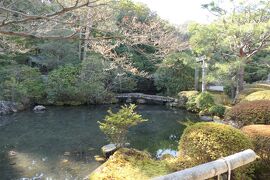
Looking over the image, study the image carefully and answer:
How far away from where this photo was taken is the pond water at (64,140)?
770 centimetres

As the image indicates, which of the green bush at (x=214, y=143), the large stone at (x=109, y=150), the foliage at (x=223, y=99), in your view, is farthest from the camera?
the foliage at (x=223, y=99)

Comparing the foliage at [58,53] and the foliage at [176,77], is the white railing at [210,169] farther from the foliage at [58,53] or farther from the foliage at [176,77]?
the foliage at [58,53]

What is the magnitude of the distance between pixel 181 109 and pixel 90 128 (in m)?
7.26

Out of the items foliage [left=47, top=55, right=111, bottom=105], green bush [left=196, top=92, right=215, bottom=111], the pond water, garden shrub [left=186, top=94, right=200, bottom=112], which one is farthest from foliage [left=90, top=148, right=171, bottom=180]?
foliage [left=47, top=55, right=111, bottom=105]

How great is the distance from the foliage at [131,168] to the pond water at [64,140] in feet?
3.32

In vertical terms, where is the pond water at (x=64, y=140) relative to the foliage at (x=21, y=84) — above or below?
below

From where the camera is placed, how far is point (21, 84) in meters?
17.4

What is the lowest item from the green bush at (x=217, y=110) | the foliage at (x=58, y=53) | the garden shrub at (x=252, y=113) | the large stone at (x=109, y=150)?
the large stone at (x=109, y=150)

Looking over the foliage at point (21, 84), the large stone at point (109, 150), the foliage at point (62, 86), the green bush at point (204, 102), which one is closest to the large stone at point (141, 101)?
the foliage at point (62, 86)

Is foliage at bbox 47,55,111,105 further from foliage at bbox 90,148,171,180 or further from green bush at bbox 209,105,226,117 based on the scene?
foliage at bbox 90,148,171,180

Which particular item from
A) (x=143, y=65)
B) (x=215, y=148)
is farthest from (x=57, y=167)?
(x=143, y=65)

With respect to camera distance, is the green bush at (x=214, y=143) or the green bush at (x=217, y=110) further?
the green bush at (x=217, y=110)

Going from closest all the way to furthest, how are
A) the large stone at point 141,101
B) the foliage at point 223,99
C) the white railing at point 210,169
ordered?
1. the white railing at point 210,169
2. the foliage at point 223,99
3. the large stone at point 141,101

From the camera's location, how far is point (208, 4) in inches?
591
